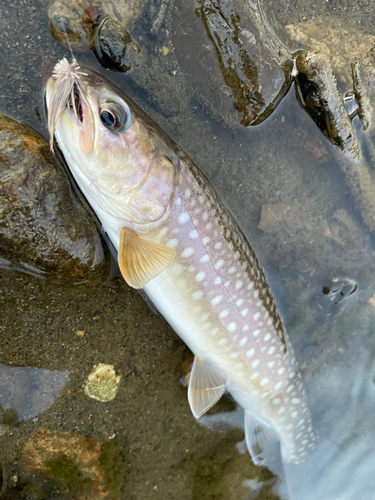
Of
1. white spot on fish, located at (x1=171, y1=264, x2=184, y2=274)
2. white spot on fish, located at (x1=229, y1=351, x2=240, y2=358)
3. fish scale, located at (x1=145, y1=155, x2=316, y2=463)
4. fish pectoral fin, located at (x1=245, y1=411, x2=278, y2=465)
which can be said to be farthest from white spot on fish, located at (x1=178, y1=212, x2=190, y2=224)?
fish pectoral fin, located at (x1=245, y1=411, x2=278, y2=465)

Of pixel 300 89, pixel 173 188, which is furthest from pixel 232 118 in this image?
pixel 173 188

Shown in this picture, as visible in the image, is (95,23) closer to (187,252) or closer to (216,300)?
(187,252)

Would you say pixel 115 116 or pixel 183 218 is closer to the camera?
pixel 115 116

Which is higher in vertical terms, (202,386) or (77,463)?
(202,386)

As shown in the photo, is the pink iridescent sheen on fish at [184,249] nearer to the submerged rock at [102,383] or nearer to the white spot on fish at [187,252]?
the white spot on fish at [187,252]

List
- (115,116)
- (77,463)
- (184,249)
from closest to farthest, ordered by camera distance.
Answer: (115,116), (184,249), (77,463)

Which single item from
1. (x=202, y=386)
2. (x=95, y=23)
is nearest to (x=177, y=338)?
(x=202, y=386)

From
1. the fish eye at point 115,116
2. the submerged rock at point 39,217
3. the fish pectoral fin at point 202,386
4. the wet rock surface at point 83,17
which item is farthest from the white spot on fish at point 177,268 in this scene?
the wet rock surface at point 83,17
